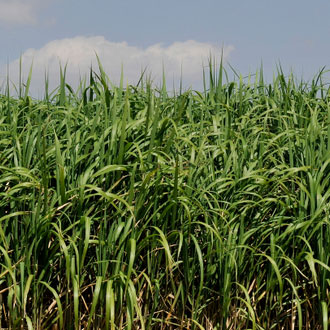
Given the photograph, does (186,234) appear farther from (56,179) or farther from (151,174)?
(56,179)

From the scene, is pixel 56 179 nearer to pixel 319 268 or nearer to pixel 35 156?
pixel 35 156

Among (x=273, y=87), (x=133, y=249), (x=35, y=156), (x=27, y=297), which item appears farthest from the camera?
(x=273, y=87)

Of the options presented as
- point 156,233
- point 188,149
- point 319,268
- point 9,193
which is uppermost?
point 188,149

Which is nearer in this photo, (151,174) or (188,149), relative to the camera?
(151,174)

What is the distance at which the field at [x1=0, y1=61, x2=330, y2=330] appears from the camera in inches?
113

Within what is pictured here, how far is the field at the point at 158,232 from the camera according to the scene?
113 inches

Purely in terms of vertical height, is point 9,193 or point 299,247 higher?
point 9,193

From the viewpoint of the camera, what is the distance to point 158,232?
3016 millimetres

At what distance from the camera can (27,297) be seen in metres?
2.97

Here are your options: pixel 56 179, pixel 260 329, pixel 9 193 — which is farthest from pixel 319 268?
pixel 9 193

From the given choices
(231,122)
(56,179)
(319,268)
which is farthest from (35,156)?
(319,268)

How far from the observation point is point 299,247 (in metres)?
3.09

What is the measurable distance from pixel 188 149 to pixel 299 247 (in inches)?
34.9

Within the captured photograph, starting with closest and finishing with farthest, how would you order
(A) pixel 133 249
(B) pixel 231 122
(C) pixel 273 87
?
(A) pixel 133 249 < (B) pixel 231 122 < (C) pixel 273 87
